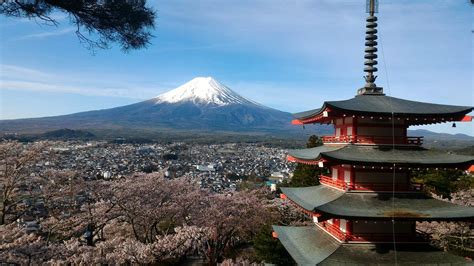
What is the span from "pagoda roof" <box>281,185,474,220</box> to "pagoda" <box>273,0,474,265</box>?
23mm

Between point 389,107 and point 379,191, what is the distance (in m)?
2.37

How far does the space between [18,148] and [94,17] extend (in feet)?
53.6

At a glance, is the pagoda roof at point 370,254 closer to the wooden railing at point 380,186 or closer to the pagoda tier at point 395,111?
the wooden railing at point 380,186

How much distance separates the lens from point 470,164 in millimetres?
11086

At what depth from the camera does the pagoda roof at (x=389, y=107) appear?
11125 mm

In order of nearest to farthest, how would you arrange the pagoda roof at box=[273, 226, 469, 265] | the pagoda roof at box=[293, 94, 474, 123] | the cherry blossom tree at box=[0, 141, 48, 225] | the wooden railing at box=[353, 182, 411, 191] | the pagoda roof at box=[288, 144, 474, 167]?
the pagoda roof at box=[273, 226, 469, 265], the pagoda roof at box=[288, 144, 474, 167], the pagoda roof at box=[293, 94, 474, 123], the wooden railing at box=[353, 182, 411, 191], the cherry blossom tree at box=[0, 141, 48, 225]

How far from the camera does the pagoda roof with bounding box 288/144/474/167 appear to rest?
1084 centimetres

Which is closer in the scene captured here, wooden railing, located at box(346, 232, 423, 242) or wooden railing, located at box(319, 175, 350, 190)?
wooden railing, located at box(346, 232, 423, 242)

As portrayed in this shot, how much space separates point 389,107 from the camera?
11625mm

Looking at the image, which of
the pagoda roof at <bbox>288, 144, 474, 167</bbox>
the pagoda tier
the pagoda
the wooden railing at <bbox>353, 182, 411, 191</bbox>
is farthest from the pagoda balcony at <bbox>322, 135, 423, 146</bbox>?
the wooden railing at <bbox>353, 182, 411, 191</bbox>

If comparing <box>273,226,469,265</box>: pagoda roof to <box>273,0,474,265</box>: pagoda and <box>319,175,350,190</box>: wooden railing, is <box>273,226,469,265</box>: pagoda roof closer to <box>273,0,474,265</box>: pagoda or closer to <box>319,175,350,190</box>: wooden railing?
<box>273,0,474,265</box>: pagoda

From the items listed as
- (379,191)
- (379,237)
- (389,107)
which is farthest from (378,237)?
(389,107)

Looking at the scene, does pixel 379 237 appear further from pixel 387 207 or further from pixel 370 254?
pixel 387 207

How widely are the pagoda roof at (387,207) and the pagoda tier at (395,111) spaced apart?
6.99ft
